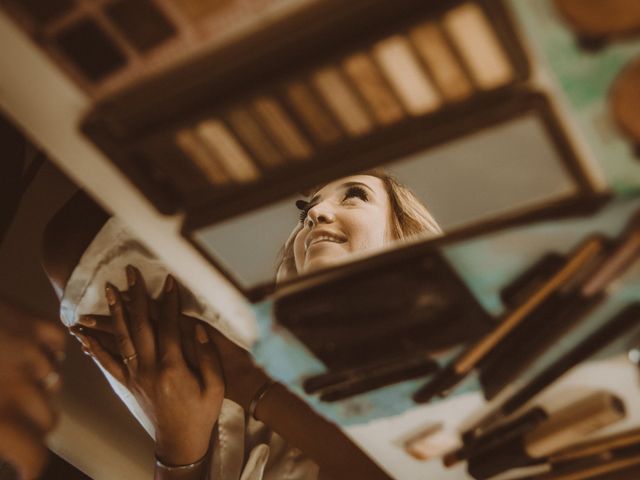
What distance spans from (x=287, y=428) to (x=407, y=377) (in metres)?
0.45

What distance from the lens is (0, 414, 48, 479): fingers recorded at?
674 millimetres

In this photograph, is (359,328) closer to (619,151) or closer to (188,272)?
(188,272)

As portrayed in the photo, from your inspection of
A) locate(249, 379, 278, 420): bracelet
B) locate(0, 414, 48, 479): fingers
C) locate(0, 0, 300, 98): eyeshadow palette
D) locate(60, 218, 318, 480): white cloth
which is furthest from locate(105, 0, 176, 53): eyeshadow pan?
locate(249, 379, 278, 420): bracelet

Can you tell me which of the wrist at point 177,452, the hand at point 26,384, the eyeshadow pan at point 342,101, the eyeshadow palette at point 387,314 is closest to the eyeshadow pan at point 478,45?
the eyeshadow pan at point 342,101

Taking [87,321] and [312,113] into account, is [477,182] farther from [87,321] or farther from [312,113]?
[87,321]

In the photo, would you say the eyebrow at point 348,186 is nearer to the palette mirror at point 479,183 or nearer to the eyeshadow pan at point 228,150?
the palette mirror at point 479,183

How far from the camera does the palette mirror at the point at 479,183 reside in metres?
0.61

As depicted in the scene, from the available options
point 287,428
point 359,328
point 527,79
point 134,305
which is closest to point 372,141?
point 527,79

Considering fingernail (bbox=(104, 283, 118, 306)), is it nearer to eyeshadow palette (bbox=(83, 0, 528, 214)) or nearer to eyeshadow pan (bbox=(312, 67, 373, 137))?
eyeshadow palette (bbox=(83, 0, 528, 214))

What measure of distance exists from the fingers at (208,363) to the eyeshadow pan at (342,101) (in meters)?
0.62

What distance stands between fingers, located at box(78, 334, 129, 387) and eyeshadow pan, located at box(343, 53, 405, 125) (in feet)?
2.60

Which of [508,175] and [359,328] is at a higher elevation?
[508,175]

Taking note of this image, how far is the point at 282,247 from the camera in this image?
125 centimetres

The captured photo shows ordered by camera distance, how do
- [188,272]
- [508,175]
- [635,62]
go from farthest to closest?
1. [188,272]
2. [508,175]
3. [635,62]
